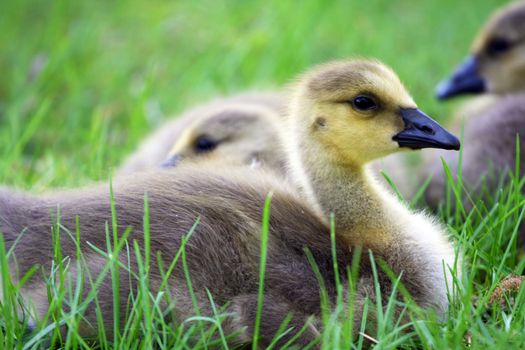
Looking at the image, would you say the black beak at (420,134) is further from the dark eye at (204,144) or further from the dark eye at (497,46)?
the dark eye at (497,46)

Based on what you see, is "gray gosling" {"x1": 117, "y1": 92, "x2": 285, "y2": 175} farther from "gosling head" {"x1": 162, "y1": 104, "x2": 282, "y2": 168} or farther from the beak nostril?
the beak nostril

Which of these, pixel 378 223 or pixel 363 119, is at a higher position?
pixel 363 119

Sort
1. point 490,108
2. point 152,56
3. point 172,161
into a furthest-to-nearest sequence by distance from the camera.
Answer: point 152,56
point 490,108
point 172,161

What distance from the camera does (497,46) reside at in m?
4.05

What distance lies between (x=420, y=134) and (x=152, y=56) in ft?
9.83

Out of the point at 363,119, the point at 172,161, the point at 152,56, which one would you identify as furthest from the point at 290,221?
the point at 152,56

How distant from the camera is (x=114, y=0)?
579 centimetres

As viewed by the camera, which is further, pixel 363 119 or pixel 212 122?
pixel 212 122

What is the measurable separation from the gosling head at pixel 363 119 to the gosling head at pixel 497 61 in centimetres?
183

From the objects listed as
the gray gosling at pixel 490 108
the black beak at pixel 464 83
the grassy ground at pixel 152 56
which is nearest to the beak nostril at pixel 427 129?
the gray gosling at pixel 490 108

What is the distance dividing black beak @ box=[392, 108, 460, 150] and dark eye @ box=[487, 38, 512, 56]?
189 cm

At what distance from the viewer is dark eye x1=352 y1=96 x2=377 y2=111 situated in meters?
2.32

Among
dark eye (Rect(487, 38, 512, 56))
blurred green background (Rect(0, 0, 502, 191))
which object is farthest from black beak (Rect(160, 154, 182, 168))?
dark eye (Rect(487, 38, 512, 56))

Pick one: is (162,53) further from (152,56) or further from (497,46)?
(497,46)
